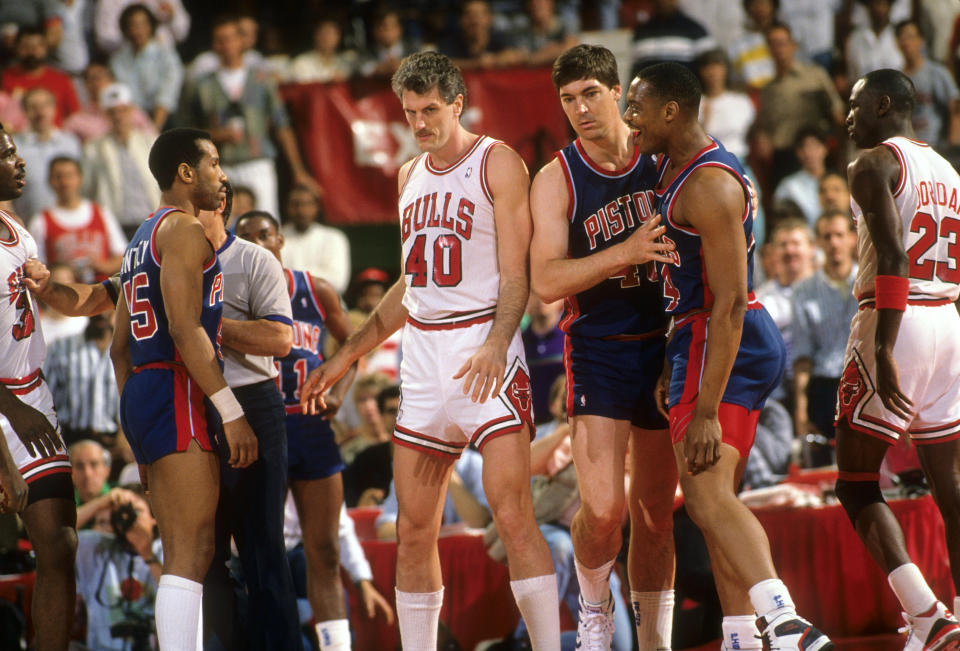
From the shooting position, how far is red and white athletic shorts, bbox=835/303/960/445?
462cm

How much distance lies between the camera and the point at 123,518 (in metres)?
6.62

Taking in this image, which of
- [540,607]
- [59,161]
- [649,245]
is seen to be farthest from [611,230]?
[59,161]

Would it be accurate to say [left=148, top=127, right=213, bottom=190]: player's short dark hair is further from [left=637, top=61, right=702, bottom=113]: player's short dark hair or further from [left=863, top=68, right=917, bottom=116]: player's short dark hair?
[left=863, top=68, right=917, bottom=116]: player's short dark hair

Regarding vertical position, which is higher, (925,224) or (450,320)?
(925,224)

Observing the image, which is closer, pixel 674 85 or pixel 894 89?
pixel 674 85

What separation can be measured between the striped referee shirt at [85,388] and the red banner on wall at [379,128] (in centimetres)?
314

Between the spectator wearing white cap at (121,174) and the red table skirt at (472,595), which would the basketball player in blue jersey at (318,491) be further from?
the spectator wearing white cap at (121,174)

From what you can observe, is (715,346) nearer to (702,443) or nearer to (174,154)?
(702,443)

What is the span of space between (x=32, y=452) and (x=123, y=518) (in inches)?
82.6

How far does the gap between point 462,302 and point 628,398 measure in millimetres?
808

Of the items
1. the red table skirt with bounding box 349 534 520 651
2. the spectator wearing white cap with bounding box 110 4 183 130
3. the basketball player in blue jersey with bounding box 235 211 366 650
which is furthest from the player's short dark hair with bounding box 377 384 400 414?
the spectator wearing white cap with bounding box 110 4 183 130

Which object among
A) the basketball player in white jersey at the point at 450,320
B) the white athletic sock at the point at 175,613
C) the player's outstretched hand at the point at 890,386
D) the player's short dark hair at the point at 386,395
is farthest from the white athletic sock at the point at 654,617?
the player's short dark hair at the point at 386,395

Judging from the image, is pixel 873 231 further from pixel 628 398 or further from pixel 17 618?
pixel 17 618

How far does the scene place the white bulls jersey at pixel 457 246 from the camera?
173 inches
